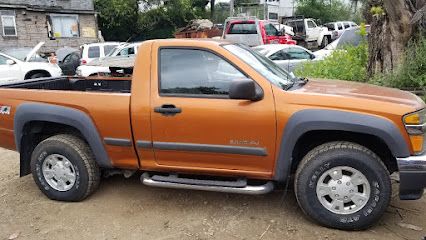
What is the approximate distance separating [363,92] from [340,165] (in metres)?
0.77

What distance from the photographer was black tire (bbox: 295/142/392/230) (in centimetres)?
373

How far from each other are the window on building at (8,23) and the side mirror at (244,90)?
1120 inches

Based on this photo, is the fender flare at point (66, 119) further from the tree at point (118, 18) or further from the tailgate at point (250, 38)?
the tree at point (118, 18)

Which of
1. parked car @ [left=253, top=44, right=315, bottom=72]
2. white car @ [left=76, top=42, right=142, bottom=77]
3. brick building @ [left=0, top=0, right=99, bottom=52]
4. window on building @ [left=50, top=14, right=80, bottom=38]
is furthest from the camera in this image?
window on building @ [left=50, top=14, right=80, bottom=38]

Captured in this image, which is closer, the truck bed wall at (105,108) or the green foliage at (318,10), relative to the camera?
the truck bed wall at (105,108)

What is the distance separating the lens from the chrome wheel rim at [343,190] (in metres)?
3.80

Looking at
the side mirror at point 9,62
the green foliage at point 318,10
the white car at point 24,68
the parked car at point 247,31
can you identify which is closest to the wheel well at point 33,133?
the white car at point 24,68

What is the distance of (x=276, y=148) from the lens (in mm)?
3930

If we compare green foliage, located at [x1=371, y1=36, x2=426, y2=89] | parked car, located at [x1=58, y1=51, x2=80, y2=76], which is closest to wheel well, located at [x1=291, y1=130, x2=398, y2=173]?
green foliage, located at [x1=371, y1=36, x2=426, y2=89]

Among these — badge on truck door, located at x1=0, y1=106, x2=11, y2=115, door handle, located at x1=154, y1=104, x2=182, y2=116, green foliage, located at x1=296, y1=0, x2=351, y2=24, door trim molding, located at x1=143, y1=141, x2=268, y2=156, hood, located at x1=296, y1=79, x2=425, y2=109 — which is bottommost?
door trim molding, located at x1=143, y1=141, x2=268, y2=156

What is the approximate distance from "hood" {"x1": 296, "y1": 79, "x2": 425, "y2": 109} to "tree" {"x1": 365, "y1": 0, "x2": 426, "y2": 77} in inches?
128

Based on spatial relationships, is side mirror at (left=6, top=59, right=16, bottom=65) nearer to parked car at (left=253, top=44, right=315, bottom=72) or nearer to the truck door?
parked car at (left=253, top=44, right=315, bottom=72)

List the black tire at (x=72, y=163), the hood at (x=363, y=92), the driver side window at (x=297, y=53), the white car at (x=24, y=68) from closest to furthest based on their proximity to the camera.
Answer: the hood at (x=363, y=92)
the black tire at (x=72, y=163)
the driver side window at (x=297, y=53)
the white car at (x=24, y=68)

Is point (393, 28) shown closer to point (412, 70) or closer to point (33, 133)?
point (412, 70)
